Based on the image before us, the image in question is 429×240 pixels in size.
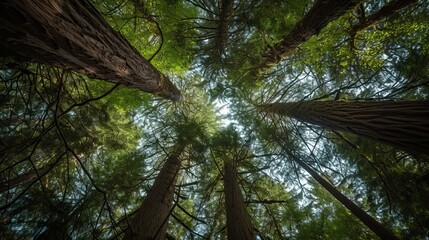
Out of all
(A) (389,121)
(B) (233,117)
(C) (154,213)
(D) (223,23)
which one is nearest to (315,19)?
(D) (223,23)

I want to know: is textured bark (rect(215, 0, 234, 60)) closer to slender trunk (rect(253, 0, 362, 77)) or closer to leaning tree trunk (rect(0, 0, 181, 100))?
slender trunk (rect(253, 0, 362, 77))

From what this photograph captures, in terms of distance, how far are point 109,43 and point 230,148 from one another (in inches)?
164

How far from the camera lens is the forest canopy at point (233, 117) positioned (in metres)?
2.28

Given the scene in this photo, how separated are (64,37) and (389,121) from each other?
116 inches

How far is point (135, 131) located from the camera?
7.53 metres

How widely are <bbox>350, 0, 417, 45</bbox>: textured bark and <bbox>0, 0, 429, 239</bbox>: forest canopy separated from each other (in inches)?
1.6

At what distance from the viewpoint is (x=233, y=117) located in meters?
6.71

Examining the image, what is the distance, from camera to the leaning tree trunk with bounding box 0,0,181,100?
1.11 meters

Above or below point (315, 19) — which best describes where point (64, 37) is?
below

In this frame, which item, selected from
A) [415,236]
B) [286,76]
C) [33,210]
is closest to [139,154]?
[33,210]

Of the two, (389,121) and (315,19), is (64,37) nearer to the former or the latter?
(389,121)

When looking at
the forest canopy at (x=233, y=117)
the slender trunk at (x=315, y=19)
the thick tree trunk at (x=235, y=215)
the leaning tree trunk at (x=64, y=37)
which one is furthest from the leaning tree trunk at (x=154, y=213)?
the slender trunk at (x=315, y=19)

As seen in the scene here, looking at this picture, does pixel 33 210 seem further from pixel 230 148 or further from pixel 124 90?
pixel 230 148

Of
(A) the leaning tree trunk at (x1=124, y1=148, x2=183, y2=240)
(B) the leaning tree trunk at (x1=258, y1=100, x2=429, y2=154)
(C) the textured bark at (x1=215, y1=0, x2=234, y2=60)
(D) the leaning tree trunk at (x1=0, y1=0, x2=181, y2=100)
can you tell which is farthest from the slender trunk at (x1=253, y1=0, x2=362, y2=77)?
(A) the leaning tree trunk at (x1=124, y1=148, x2=183, y2=240)
